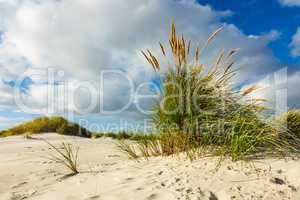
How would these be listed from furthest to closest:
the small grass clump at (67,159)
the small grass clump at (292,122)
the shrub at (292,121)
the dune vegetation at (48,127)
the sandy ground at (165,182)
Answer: the dune vegetation at (48,127)
the shrub at (292,121)
the small grass clump at (292,122)
the small grass clump at (67,159)
the sandy ground at (165,182)

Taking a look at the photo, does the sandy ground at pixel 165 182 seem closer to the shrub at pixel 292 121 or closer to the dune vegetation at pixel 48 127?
the shrub at pixel 292 121

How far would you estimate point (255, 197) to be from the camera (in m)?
2.90

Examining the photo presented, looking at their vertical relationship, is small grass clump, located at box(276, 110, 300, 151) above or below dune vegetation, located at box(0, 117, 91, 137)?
above

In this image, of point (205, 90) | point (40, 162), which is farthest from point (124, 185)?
point (40, 162)

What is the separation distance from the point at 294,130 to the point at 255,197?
7.59 ft

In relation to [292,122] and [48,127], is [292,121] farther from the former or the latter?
[48,127]

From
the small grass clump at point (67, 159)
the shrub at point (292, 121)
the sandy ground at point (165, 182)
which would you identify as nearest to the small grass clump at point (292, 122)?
the shrub at point (292, 121)

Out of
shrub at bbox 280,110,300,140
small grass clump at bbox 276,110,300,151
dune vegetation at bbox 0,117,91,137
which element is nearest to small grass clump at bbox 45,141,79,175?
small grass clump at bbox 276,110,300,151

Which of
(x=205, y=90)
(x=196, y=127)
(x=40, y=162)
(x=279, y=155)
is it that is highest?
(x=205, y=90)

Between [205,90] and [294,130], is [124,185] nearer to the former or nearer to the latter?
[205,90]

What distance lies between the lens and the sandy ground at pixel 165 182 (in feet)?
9.55

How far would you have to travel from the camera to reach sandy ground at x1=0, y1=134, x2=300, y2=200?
2.91m

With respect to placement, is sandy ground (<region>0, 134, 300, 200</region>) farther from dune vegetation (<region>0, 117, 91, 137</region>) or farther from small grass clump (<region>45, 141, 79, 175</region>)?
dune vegetation (<region>0, 117, 91, 137</region>)

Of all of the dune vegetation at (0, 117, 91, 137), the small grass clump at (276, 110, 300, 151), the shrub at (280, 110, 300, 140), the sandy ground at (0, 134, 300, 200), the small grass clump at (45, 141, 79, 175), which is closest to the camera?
the sandy ground at (0, 134, 300, 200)
